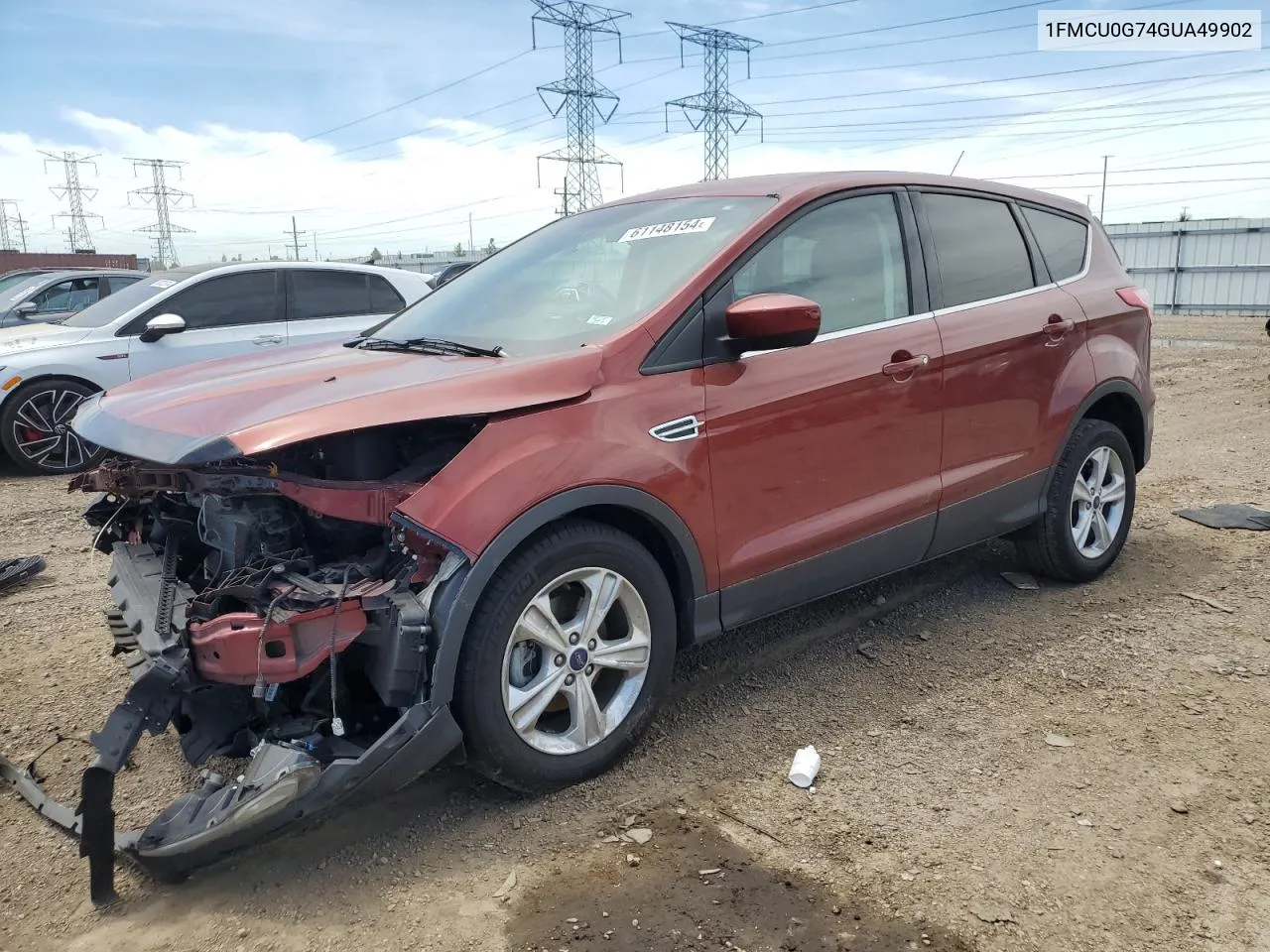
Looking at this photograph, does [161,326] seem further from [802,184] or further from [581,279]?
[802,184]

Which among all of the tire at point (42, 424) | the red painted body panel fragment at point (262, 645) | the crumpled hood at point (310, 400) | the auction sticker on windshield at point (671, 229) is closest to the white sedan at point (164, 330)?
the tire at point (42, 424)

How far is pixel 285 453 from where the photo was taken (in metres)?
2.84

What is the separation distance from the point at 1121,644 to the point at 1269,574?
138 centimetres

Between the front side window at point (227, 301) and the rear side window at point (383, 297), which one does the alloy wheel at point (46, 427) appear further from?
the rear side window at point (383, 297)

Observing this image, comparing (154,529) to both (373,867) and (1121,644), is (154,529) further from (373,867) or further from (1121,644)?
(1121,644)

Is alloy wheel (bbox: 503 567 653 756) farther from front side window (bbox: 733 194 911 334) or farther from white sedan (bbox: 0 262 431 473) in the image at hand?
white sedan (bbox: 0 262 431 473)

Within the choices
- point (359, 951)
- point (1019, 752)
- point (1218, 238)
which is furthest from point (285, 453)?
point (1218, 238)

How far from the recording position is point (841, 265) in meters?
3.59

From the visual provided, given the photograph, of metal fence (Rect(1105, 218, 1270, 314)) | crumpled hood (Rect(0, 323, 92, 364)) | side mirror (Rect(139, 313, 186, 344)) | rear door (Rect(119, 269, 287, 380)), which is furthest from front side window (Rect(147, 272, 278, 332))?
metal fence (Rect(1105, 218, 1270, 314))

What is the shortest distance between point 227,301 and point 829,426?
260 inches

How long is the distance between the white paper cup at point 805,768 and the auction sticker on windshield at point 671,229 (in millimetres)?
1834

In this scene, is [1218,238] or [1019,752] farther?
[1218,238]

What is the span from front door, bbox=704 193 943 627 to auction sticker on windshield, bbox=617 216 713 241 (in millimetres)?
267

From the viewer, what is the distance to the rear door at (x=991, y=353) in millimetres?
3846
